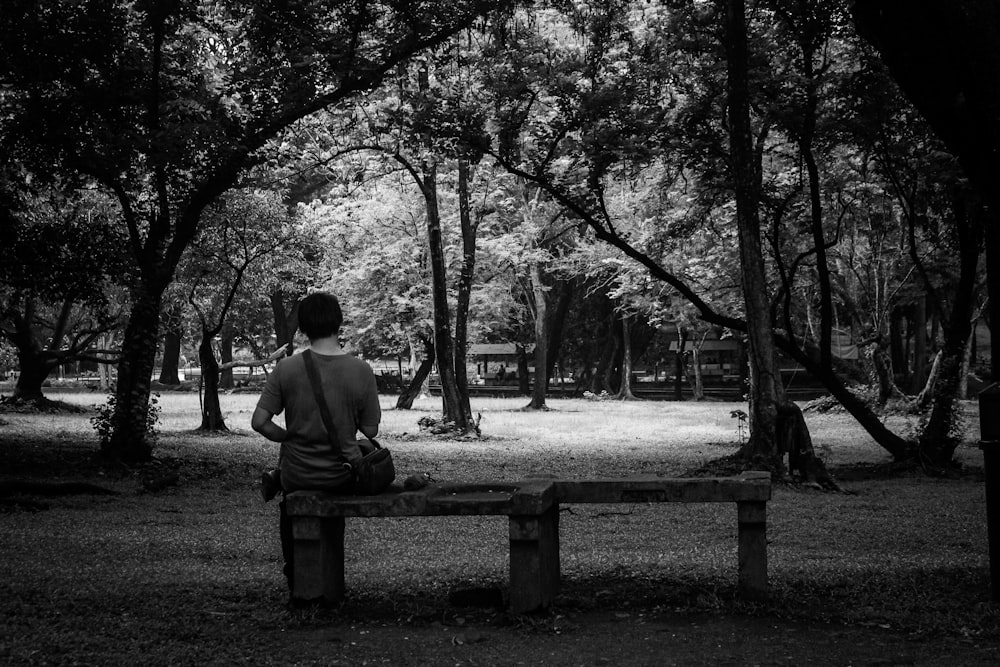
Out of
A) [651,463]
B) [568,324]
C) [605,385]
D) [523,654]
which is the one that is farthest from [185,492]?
[568,324]

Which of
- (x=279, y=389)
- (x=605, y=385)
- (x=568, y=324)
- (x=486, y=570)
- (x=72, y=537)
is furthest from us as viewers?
(x=568, y=324)

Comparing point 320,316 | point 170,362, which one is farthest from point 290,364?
point 170,362

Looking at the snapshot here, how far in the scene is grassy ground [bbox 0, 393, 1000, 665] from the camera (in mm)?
5762

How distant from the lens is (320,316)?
627 cm

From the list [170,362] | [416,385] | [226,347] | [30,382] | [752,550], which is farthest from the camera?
[170,362]

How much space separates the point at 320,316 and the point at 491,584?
7.77ft

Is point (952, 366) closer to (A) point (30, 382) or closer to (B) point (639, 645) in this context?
(B) point (639, 645)

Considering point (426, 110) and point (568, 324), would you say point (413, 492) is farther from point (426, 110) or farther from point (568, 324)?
point (568, 324)

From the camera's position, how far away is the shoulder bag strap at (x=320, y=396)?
20.6 ft

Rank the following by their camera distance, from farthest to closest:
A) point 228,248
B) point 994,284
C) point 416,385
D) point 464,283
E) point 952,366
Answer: point 416,385 < point 464,283 < point 228,248 < point 952,366 < point 994,284

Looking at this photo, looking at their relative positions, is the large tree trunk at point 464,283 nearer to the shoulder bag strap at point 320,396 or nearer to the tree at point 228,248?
the tree at point 228,248

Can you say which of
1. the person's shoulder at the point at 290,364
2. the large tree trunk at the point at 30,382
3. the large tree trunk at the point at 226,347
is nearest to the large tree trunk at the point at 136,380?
the person's shoulder at the point at 290,364

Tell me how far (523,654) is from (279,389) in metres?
2.09

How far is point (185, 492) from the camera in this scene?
15297 mm
